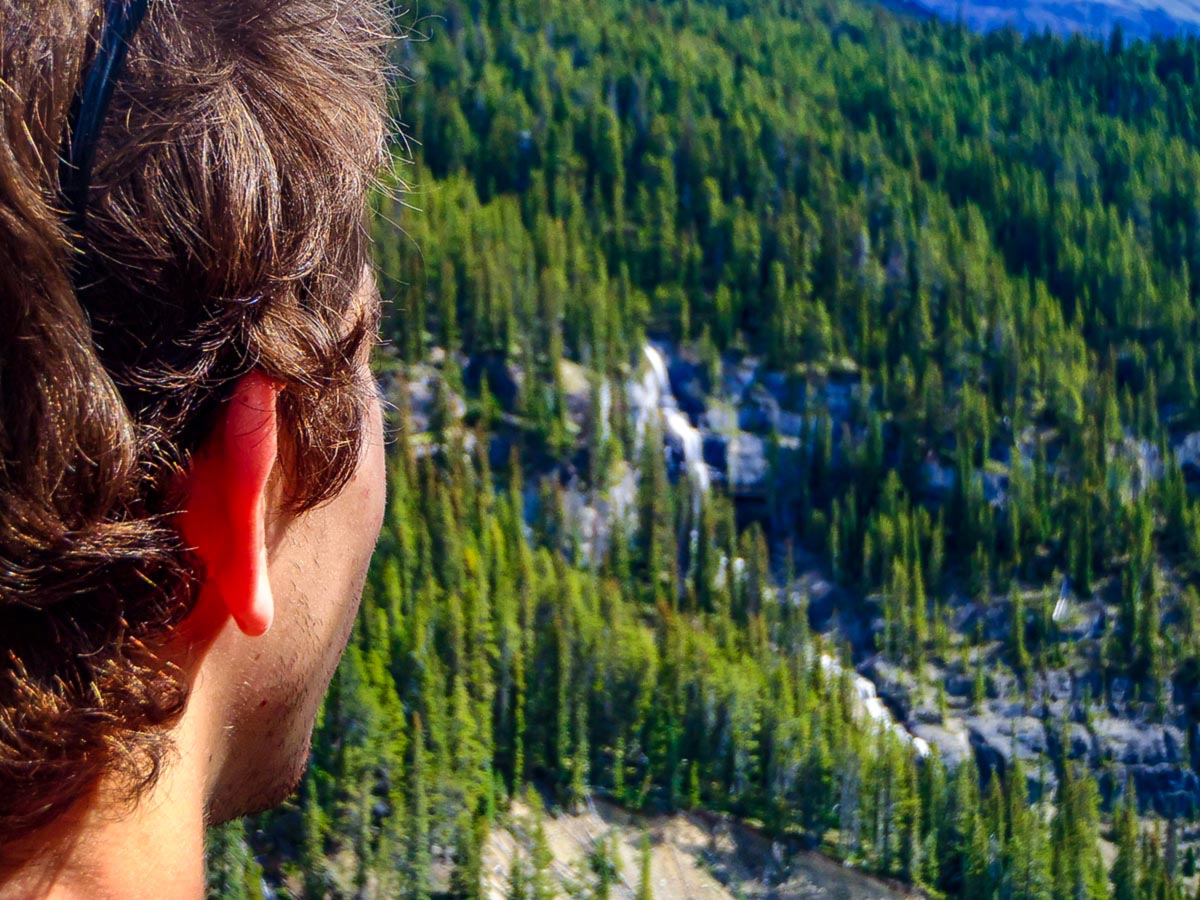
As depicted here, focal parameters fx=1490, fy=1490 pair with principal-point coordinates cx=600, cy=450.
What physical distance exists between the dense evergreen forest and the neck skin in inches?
1593

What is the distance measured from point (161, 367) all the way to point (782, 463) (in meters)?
100

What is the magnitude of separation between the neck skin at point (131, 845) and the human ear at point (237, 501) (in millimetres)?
200

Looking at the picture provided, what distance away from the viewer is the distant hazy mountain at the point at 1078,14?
5256 inches

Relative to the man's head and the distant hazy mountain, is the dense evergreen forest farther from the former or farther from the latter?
the man's head

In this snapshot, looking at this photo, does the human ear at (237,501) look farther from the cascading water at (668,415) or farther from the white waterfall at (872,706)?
the cascading water at (668,415)

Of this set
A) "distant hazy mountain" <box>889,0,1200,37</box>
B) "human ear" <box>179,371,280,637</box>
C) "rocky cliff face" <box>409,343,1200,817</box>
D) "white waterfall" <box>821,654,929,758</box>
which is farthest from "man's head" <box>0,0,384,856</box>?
"distant hazy mountain" <box>889,0,1200,37</box>

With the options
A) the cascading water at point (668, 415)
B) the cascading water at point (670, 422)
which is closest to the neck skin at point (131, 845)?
the cascading water at point (670, 422)

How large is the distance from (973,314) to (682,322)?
A: 903 inches

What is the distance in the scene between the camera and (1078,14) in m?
159

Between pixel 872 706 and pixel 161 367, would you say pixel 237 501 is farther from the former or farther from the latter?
pixel 872 706

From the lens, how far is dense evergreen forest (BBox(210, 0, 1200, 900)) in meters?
64.6

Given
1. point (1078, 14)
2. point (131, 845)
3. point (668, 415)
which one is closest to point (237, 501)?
point (131, 845)

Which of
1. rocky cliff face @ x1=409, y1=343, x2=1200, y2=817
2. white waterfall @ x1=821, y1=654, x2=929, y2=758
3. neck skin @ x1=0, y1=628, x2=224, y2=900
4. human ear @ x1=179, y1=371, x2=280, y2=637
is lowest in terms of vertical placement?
white waterfall @ x1=821, y1=654, x2=929, y2=758

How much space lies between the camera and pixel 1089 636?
297ft
